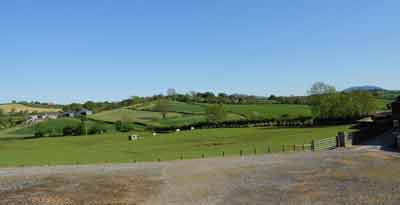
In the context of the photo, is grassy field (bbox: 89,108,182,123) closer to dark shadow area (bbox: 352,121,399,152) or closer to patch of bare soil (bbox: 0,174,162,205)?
dark shadow area (bbox: 352,121,399,152)

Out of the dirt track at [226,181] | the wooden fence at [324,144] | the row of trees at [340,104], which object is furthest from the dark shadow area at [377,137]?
the row of trees at [340,104]

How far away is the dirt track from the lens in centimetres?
1962

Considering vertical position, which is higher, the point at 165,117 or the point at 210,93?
the point at 210,93

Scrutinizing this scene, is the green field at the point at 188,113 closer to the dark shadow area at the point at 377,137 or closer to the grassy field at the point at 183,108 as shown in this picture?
the grassy field at the point at 183,108

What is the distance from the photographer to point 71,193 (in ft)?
74.5

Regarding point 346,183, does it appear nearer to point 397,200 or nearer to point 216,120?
point 397,200

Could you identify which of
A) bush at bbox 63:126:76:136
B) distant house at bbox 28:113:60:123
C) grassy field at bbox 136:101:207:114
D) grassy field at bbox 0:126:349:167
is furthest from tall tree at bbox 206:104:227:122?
distant house at bbox 28:113:60:123

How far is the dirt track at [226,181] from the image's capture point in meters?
19.6

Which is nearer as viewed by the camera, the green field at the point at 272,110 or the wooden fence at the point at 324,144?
the wooden fence at the point at 324,144

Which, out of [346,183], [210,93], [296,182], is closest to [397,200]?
[346,183]

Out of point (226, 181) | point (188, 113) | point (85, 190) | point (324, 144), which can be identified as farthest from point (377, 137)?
point (188, 113)

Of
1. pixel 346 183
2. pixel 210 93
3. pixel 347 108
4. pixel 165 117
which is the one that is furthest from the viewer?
pixel 210 93

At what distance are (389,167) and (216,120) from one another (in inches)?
3192

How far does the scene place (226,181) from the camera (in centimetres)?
2433
